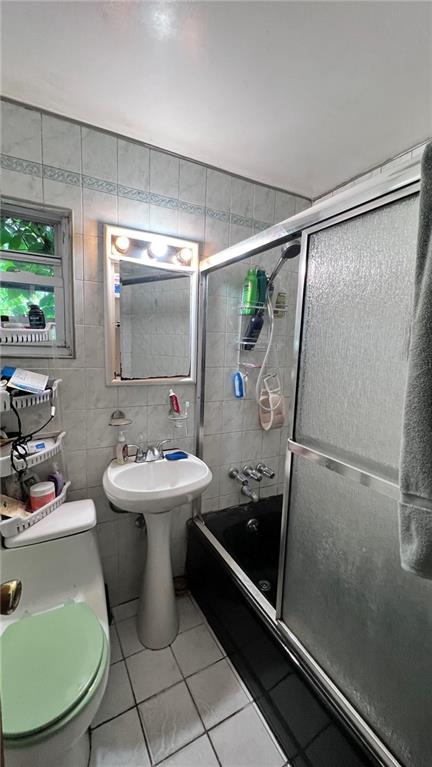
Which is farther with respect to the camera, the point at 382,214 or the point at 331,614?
the point at 331,614

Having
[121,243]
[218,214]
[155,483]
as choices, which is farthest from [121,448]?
[218,214]

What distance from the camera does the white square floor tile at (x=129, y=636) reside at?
1.40 m

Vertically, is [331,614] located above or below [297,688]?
above

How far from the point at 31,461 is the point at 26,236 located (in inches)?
38.2

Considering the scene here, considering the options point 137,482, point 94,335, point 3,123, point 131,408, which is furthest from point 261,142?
point 137,482

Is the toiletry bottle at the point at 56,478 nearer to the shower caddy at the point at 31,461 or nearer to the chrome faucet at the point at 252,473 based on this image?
the shower caddy at the point at 31,461

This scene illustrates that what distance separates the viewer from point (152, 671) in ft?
4.28

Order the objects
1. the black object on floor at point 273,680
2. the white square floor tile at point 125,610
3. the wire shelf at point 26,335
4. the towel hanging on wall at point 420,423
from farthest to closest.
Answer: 1. the white square floor tile at point 125,610
2. the wire shelf at point 26,335
3. the black object on floor at point 273,680
4. the towel hanging on wall at point 420,423

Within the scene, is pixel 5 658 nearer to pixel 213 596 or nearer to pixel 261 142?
pixel 213 596

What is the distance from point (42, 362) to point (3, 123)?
93 cm

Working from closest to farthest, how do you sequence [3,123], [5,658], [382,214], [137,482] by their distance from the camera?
[382,214] < [5,658] < [3,123] < [137,482]

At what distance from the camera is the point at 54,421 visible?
1354 mm

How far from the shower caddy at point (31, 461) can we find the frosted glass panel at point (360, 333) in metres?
1.02

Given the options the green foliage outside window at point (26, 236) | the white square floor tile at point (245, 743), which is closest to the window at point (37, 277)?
the green foliage outside window at point (26, 236)
